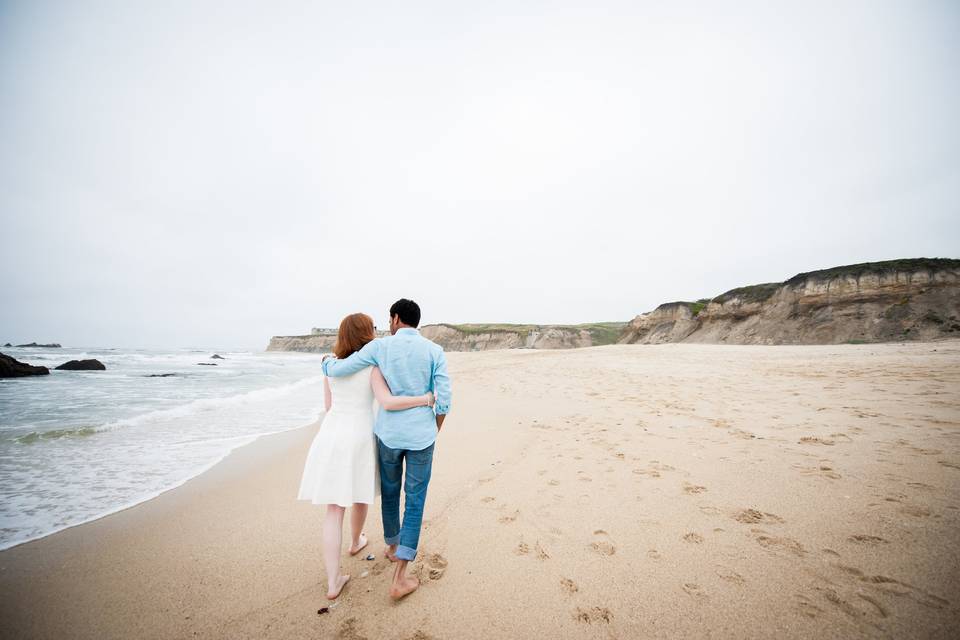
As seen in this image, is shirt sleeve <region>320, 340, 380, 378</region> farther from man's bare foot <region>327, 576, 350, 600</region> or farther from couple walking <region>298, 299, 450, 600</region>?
man's bare foot <region>327, 576, 350, 600</region>

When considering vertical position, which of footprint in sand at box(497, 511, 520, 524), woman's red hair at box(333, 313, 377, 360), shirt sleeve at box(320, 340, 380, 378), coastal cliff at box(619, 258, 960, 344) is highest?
coastal cliff at box(619, 258, 960, 344)

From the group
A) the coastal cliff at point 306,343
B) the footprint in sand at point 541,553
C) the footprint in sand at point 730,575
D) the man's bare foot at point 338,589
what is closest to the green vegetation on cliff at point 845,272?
the footprint in sand at point 730,575

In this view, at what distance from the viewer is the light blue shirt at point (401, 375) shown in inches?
113

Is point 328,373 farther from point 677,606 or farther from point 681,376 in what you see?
point 681,376

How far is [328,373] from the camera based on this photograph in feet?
9.58

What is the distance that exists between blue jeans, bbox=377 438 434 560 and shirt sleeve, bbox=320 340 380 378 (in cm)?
71

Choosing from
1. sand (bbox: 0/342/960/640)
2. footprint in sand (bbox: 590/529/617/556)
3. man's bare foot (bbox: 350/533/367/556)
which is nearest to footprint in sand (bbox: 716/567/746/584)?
sand (bbox: 0/342/960/640)

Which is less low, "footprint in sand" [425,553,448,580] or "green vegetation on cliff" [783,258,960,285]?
"green vegetation on cliff" [783,258,960,285]

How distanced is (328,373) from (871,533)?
4.98 m

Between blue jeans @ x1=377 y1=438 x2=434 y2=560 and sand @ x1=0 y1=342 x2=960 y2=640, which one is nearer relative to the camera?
sand @ x1=0 y1=342 x2=960 y2=640

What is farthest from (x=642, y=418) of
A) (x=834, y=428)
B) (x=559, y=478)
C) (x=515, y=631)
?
(x=515, y=631)

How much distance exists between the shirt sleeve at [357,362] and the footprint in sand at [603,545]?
8.72ft

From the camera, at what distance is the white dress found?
288 cm

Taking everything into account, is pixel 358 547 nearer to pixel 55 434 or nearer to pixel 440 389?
pixel 440 389
